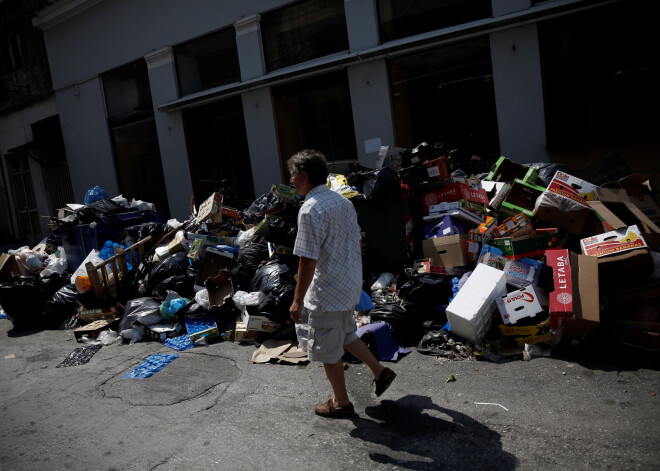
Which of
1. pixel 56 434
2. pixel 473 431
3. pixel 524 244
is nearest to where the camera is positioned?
pixel 473 431

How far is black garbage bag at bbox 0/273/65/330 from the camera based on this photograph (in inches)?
267

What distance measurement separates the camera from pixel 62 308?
6.82m

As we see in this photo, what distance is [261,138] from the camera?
9.82m

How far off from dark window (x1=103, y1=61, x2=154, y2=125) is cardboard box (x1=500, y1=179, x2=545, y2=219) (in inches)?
370

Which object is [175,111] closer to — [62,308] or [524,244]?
[62,308]

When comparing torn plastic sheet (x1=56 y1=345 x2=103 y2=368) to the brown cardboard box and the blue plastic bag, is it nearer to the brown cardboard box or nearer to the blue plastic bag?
the blue plastic bag

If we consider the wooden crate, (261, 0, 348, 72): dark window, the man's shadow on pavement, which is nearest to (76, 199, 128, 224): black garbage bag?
the wooden crate

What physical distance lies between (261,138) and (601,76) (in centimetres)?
603

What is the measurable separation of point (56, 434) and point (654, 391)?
422cm

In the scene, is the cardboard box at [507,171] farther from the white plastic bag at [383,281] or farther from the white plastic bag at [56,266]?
the white plastic bag at [56,266]

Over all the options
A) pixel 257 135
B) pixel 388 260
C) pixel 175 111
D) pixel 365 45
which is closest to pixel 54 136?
pixel 175 111

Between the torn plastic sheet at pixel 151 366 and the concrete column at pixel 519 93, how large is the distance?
5.54m

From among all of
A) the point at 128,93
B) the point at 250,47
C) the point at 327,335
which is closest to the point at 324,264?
the point at 327,335

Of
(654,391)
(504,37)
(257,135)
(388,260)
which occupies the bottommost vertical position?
(654,391)
